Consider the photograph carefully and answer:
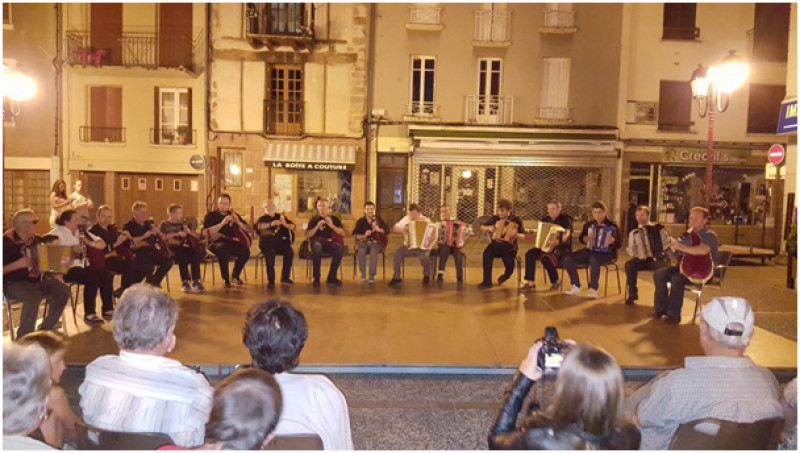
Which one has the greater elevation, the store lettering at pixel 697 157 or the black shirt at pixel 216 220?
the store lettering at pixel 697 157

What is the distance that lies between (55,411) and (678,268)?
6109 mm

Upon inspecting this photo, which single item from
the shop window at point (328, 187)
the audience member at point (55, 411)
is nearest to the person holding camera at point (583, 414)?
the audience member at point (55, 411)

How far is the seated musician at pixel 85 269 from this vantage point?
5.96 meters

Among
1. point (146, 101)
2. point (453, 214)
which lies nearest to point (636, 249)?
point (453, 214)

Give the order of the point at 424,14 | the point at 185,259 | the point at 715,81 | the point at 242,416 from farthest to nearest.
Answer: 1. the point at 424,14
2. the point at 715,81
3. the point at 185,259
4. the point at 242,416

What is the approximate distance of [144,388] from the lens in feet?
7.36

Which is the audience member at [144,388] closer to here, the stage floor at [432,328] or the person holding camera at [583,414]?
the person holding camera at [583,414]

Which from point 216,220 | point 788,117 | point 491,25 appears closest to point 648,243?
point 216,220

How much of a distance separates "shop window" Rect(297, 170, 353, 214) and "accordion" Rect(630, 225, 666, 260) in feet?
36.5

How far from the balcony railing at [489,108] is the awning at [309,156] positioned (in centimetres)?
352

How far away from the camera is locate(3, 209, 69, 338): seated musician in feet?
17.3

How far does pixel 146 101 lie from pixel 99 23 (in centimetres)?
250

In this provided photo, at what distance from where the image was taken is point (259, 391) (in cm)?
179

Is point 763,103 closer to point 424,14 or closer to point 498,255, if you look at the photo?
point 424,14
